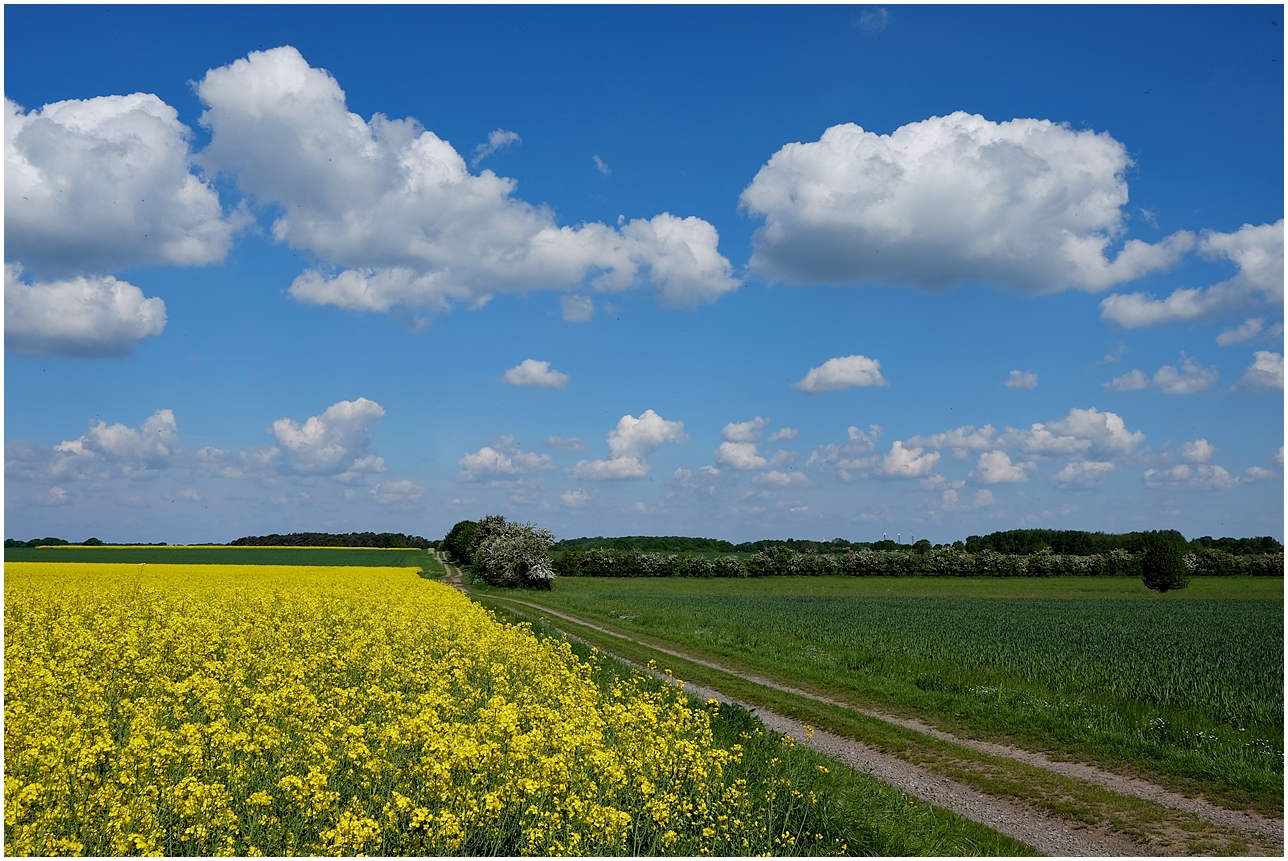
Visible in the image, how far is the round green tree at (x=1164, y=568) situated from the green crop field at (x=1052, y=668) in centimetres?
2243

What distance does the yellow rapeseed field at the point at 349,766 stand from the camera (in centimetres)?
578

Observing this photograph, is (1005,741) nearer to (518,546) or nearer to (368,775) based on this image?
(368,775)

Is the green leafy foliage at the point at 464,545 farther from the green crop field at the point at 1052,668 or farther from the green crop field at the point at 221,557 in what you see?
the green crop field at the point at 1052,668

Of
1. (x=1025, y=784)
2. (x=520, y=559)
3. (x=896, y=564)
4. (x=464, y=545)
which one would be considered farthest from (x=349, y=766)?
(x=464, y=545)

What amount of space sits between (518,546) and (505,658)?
44281 millimetres

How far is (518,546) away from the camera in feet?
184

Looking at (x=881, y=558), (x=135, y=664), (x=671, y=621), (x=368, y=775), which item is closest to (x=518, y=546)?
(x=671, y=621)

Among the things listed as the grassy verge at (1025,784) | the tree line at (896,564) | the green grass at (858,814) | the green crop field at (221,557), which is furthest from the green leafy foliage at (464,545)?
the green grass at (858,814)

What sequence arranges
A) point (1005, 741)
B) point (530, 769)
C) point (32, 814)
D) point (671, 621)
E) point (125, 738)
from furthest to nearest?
1. point (671, 621)
2. point (1005, 741)
3. point (125, 738)
4. point (530, 769)
5. point (32, 814)

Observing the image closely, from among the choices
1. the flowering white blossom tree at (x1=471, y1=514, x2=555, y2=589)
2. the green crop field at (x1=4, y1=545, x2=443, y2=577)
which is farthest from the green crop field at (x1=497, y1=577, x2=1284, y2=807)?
the green crop field at (x1=4, y1=545, x2=443, y2=577)

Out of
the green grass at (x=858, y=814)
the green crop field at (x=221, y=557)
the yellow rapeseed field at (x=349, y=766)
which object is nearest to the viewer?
the yellow rapeseed field at (x=349, y=766)

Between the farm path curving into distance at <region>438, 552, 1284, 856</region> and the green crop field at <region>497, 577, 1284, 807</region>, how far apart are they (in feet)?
2.20

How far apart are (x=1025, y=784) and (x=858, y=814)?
3.59 m

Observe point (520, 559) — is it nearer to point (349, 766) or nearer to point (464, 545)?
point (464, 545)
